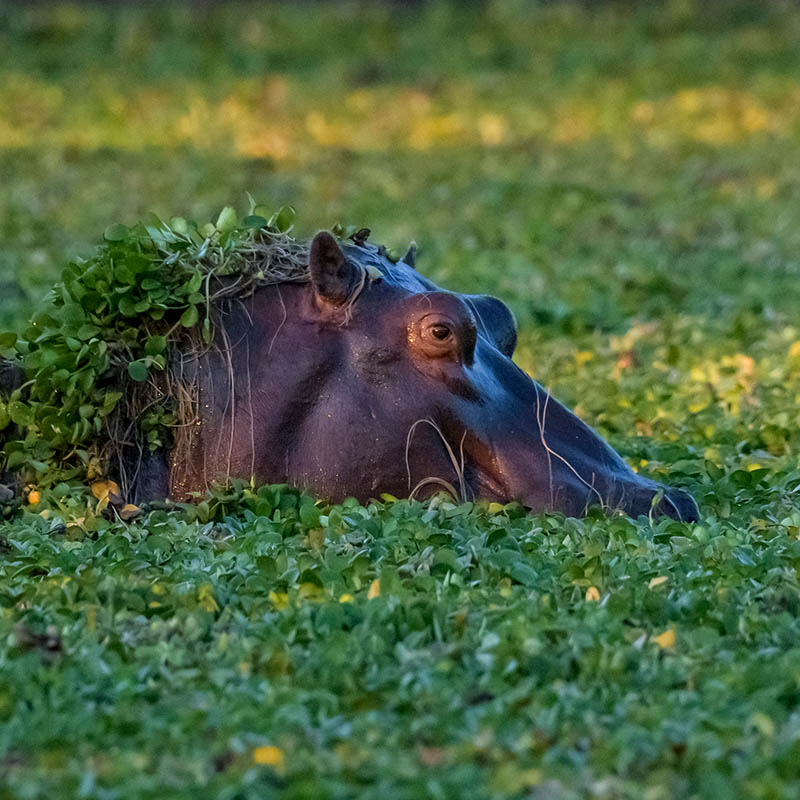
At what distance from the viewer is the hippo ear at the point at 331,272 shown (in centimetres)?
461

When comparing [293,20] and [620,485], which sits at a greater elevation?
[293,20]

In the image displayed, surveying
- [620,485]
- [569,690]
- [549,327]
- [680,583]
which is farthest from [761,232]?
[569,690]

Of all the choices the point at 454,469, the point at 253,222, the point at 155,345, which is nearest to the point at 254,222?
the point at 253,222

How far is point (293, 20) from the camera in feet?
62.1

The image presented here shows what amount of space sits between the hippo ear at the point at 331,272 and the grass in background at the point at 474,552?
A: 555mm

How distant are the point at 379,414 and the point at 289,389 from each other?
0.26 metres

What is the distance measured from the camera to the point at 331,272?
4.67 meters

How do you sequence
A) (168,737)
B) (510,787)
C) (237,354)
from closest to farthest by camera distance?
1. (510,787)
2. (168,737)
3. (237,354)

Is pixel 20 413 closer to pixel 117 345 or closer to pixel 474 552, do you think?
pixel 117 345

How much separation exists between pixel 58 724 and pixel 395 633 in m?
0.78

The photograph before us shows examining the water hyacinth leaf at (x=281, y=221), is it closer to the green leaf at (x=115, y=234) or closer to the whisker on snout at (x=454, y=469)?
the green leaf at (x=115, y=234)

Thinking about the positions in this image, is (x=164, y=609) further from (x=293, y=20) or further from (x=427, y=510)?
(x=293, y=20)

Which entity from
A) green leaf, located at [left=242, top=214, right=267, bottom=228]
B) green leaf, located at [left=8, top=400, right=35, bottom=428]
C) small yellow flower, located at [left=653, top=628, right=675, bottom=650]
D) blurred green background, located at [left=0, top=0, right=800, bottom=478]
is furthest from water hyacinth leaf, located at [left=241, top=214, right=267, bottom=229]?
small yellow flower, located at [left=653, top=628, right=675, bottom=650]

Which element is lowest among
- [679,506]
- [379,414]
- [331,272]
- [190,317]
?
[679,506]
